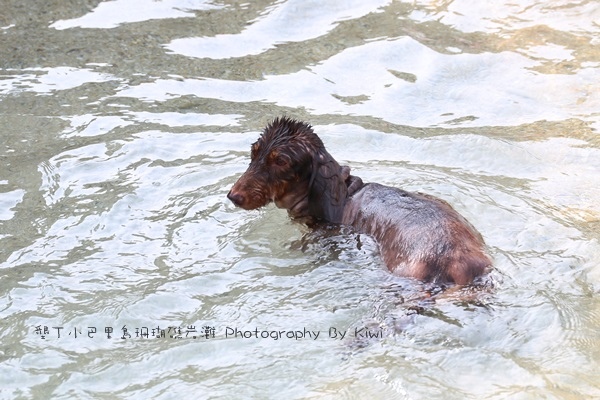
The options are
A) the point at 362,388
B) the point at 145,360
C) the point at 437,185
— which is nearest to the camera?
the point at 362,388

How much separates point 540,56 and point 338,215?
4129 mm

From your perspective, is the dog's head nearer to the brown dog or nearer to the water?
the brown dog

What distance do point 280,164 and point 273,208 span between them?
2.83 ft

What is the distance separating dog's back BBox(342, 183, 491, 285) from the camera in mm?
6039

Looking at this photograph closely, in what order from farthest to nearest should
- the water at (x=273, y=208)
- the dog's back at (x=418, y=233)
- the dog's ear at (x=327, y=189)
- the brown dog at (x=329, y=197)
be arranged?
1. the dog's ear at (x=327, y=189)
2. the brown dog at (x=329, y=197)
3. the dog's back at (x=418, y=233)
4. the water at (x=273, y=208)

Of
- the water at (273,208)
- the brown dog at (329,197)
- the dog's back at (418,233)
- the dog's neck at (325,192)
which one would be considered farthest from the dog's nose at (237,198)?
the dog's back at (418,233)

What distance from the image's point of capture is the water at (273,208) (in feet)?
18.5

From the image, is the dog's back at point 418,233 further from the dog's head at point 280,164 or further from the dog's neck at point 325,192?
the dog's head at point 280,164

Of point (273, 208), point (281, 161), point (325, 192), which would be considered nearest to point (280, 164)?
point (281, 161)

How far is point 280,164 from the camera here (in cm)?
728

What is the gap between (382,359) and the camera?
18.3 feet

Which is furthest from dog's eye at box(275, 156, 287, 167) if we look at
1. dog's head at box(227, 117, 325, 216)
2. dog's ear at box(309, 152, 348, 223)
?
dog's ear at box(309, 152, 348, 223)

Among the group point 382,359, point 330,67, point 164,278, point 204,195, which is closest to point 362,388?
point 382,359

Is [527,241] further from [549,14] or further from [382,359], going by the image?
[549,14]
